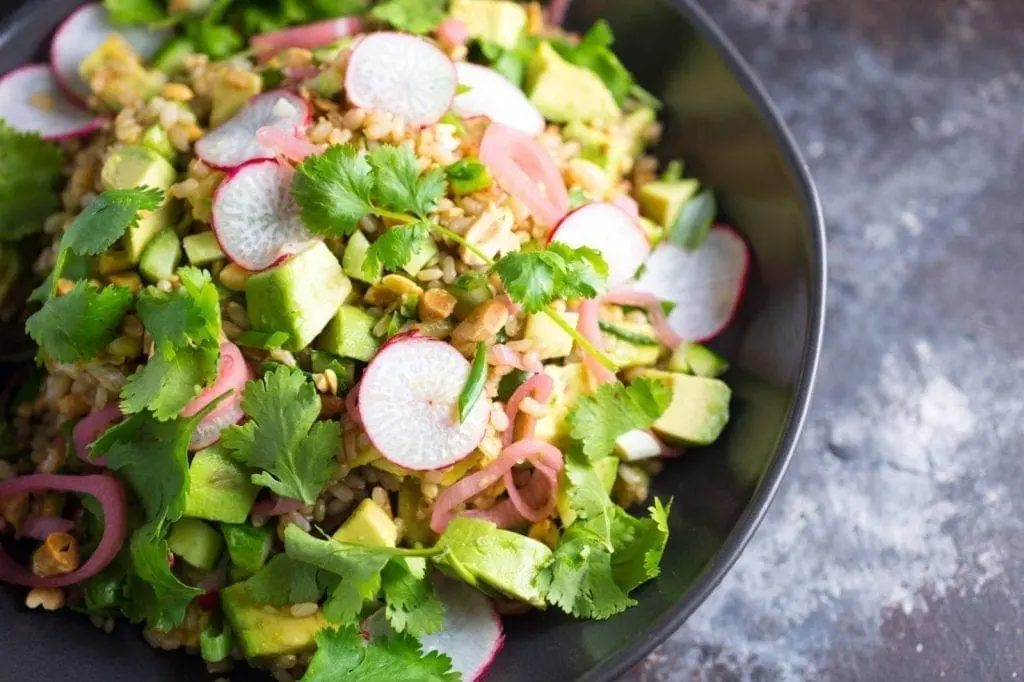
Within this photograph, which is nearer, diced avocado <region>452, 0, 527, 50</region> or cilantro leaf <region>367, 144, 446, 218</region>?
cilantro leaf <region>367, 144, 446, 218</region>

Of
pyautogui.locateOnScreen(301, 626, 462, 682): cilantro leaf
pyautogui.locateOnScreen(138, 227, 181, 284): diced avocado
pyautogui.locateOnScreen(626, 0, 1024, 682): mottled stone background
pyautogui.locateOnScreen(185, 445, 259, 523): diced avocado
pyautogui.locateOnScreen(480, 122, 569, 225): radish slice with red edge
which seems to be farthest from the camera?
pyautogui.locateOnScreen(626, 0, 1024, 682): mottled stone background

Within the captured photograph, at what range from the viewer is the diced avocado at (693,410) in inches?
80.7

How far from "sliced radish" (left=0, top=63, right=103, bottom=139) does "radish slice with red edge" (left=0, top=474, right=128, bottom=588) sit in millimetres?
878

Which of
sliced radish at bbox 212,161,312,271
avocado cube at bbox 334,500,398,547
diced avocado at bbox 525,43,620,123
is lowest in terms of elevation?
avocado cube at bbox 334,500,398,547

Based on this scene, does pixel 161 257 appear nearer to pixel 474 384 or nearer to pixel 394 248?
pixel 394 248

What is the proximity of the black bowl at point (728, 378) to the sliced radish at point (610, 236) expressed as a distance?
1.03 ft

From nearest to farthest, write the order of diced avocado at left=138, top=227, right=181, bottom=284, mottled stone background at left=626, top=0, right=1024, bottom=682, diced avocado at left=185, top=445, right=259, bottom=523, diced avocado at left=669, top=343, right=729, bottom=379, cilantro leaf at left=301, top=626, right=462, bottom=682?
cilantro leaf at left=301, top=626, right=462, bottom=682 → diced avocado at left=185, top=445, right=259, bottom=523 → diced avocado at left=138, top=227, right=181, bottom=284 → diced avocado at left=669, top=343, right=729, bottom=379 → mottled stone background at left=626, top=0, right=1024, bottom=682

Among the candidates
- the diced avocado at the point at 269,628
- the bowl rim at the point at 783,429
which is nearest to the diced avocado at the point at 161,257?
the diced avocado at the point at 269,628

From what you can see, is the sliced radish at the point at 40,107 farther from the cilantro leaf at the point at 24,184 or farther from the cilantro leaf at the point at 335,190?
the cilantro leaf at the point at 335,190

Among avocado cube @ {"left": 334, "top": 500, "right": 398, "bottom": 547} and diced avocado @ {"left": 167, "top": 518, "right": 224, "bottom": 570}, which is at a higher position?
avocado cube @ {"left": 334, "top": 500, "right": 398, "bottom": 547}

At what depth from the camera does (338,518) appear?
1.86 meters

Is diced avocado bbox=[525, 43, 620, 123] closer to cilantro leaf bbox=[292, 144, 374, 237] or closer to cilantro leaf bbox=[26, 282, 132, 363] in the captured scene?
cilantro leaf bbox=[292, 144, 374, 237]

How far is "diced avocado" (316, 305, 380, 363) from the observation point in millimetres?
1849

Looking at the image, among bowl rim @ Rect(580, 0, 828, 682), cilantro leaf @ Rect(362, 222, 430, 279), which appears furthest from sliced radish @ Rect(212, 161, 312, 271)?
bowl rim @ Rect(580, 0, 828, 682)
